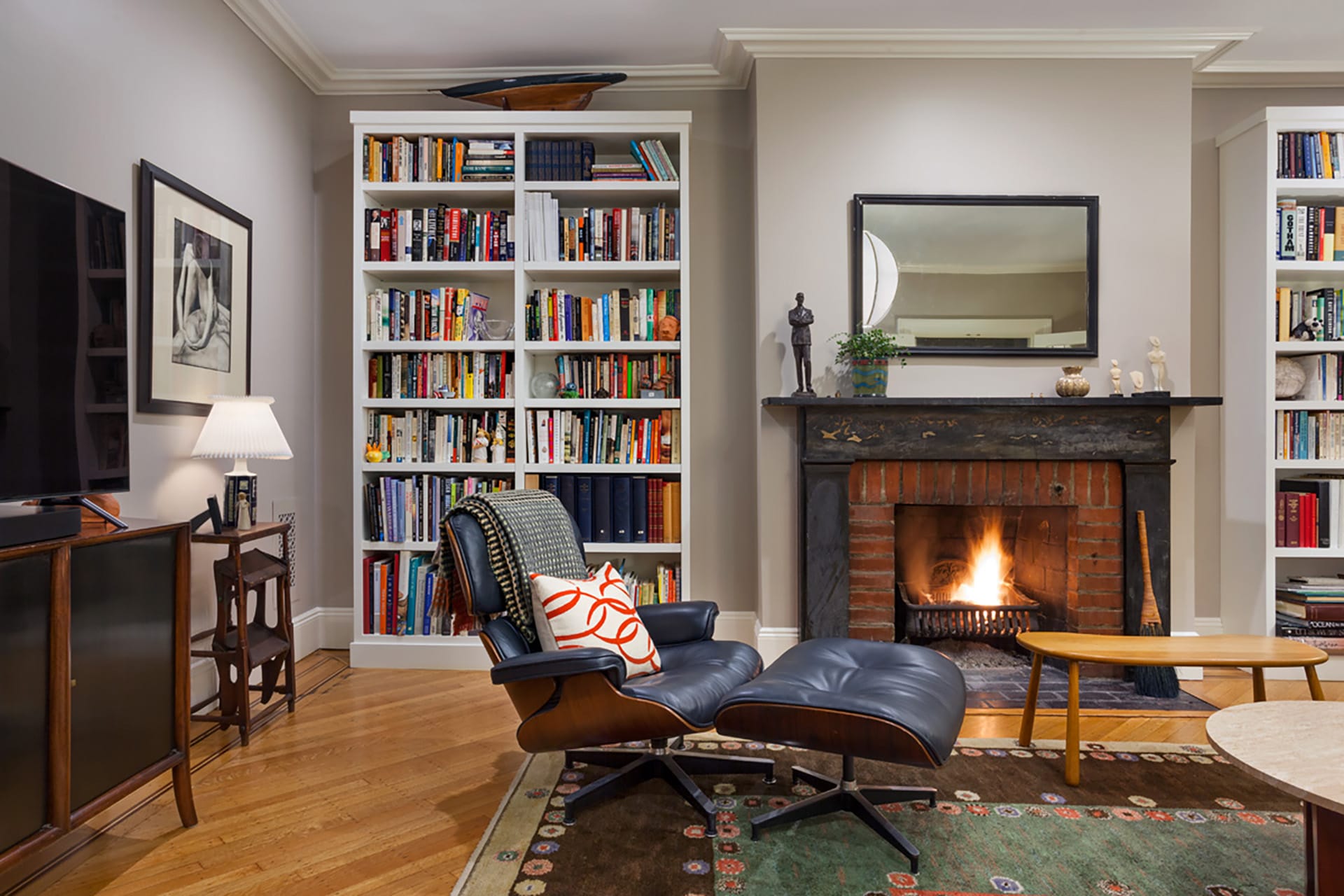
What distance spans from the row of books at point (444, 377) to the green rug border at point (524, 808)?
1.74 metres

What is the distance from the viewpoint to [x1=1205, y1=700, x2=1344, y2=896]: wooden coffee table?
1.49m

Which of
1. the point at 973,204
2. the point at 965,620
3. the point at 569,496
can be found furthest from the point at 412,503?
the point at 973,204

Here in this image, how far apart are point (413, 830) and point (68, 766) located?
2.70 feet

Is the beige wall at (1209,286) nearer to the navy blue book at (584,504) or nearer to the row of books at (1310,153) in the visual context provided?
the row of books at (1310,153)

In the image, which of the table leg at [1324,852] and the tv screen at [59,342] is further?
the tv screen at [59,342]

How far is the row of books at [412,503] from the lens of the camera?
12.2 feet

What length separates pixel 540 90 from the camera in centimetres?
365

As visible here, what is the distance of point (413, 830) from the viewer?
214cm

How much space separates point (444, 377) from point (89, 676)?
2110 millimetres

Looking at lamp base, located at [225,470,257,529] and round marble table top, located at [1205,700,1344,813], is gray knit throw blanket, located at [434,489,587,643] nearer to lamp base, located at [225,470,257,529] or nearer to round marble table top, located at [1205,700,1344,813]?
lamp base, located at [225,470,257,529]

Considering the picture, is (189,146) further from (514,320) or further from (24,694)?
(24,694)

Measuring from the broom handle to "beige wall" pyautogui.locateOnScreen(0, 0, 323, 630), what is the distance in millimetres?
3832

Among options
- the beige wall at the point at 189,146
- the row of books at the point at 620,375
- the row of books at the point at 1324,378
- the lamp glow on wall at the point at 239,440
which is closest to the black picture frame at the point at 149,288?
the beige wall at the point at 189,146

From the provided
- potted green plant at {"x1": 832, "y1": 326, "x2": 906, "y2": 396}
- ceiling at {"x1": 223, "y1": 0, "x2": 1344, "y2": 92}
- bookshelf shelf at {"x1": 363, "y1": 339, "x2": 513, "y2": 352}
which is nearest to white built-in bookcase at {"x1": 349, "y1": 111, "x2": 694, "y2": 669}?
bookshelf shelf at {"x1": 363, "y1": 339, "x2": 513, "y2": 352}
